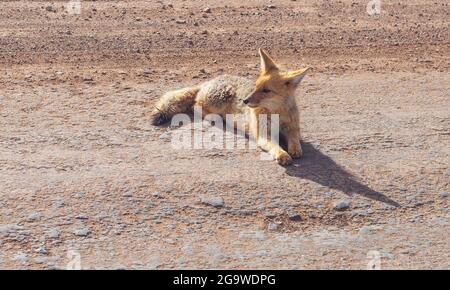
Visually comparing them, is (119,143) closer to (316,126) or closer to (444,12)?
(316,126)

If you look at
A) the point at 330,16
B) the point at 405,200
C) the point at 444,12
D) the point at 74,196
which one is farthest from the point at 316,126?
the point at 444,12

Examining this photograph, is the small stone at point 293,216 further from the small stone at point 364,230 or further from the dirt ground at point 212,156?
the small stone at point 364,230

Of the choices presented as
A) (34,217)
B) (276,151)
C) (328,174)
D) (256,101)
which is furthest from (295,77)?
(34,217)

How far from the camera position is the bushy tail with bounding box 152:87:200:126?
294 inches

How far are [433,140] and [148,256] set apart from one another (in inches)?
140

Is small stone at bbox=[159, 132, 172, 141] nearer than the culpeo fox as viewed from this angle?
No

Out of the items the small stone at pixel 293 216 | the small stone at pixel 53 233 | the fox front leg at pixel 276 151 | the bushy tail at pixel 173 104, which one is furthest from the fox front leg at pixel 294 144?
the small stone at pixel 53 233

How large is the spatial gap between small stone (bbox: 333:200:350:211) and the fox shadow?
0.51 ft

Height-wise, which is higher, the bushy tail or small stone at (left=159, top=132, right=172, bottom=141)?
the bushy tail

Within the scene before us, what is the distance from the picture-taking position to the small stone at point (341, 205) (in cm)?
581

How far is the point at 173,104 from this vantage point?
303 inches

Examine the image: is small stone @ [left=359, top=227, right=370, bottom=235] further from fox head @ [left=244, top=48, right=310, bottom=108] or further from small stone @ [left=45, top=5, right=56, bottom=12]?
small stone @ [left=45, top=5, right=56, bottom=12]

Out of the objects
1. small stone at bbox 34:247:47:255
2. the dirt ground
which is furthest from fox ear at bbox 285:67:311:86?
small stone at bbox 34:247:47:255

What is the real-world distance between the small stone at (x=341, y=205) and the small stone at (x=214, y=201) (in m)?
0.97
